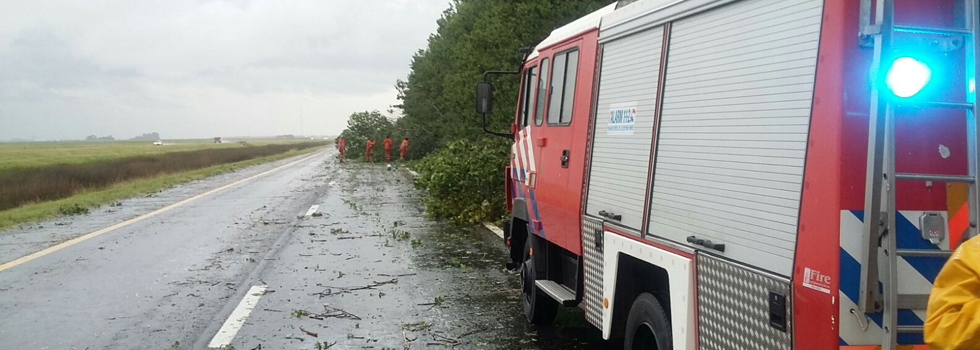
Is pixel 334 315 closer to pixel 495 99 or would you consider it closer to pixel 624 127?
pixel 624 127

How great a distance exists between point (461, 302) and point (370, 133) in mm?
45499

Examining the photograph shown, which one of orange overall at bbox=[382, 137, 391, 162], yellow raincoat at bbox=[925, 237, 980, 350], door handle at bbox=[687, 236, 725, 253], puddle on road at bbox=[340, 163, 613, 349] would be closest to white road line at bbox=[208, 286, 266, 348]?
puddle on road at bbox=[340, 163, 613, 349]

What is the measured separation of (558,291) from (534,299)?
2.50 ft

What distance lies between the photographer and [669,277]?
4320 millimetres

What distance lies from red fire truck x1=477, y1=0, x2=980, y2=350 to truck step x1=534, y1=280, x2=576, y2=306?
0.61 metres

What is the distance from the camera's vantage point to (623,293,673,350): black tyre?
4441 millimetres

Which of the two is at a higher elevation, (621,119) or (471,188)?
(621,119)

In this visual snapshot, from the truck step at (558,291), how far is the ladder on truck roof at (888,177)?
3324 mm

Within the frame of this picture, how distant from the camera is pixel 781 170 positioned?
3404 millimetres

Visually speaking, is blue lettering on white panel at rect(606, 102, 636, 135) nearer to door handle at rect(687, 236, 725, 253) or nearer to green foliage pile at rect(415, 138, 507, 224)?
door handle at rect(687, 236, 725, 253)

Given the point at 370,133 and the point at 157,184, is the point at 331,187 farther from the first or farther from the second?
the point at 370,133

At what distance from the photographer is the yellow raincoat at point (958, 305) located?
2.27 m

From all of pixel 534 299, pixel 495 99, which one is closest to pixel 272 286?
pixel 534 299

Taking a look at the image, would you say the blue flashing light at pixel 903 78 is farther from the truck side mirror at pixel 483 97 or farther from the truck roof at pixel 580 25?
the truck side mirror at pixel 483 97
